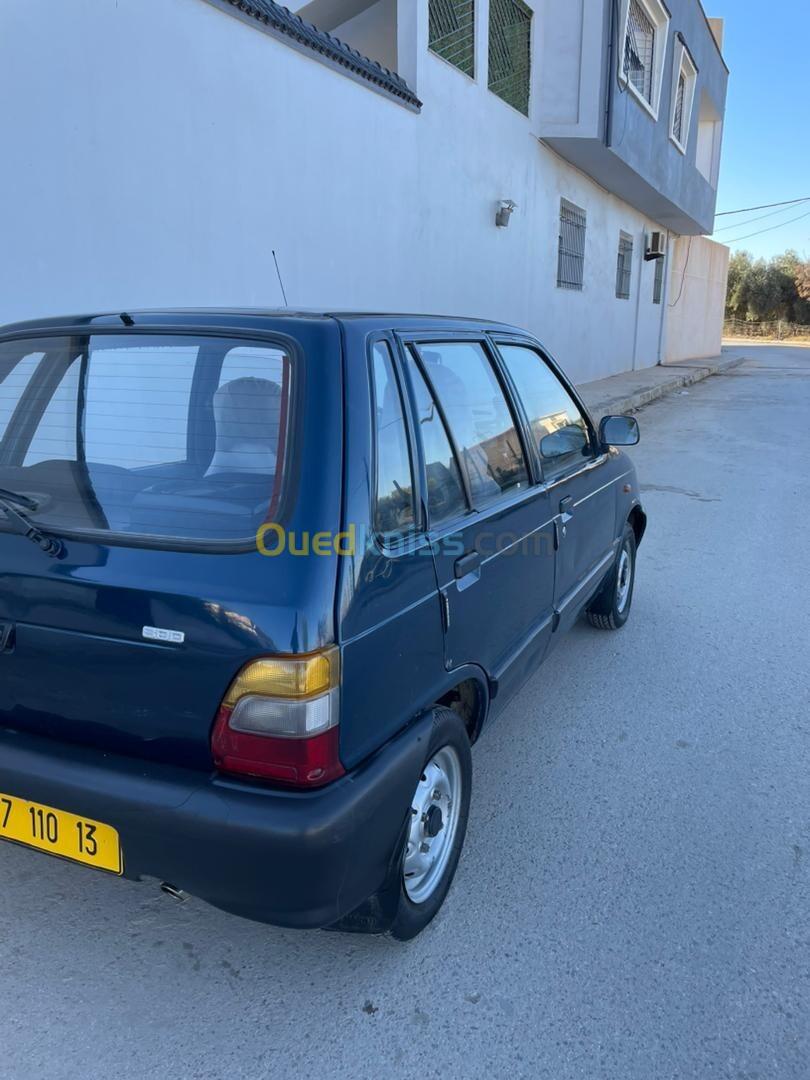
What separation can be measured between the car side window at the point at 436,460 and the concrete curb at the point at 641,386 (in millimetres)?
8220

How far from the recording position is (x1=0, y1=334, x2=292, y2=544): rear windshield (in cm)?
194

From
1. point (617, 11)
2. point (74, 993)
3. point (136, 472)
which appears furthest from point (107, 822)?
point (617, 11)

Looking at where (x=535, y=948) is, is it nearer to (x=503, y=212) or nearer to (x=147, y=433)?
(x=147, y=433)

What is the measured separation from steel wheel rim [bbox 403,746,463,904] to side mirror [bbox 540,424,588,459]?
1349 mm

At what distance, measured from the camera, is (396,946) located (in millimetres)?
2273

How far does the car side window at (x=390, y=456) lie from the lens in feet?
6.66

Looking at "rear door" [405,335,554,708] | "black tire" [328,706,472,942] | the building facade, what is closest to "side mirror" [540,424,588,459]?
"rear door" [405,335,554,708]

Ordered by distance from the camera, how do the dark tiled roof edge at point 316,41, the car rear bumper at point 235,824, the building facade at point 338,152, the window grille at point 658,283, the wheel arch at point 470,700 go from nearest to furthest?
1. the car rear bumper at point 235,824
2. the wheel arch at point 470,700
3. the building facade at point 338,152
4. the dark tiled roof edge at point 316,41
5. the window grille at point 658,283

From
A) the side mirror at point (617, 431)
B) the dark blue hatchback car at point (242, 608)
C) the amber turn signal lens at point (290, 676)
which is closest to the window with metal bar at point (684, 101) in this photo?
the side mirror at point (617, 431)

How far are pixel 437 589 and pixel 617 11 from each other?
524 inches

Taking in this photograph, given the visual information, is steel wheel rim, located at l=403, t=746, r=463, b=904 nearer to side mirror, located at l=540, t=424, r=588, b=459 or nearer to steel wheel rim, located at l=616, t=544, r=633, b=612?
side mirror, located at l=540, t=424, r=588, b=459

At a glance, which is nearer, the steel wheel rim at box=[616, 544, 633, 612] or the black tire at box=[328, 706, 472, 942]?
the black tire at box=[328, 706, 472, 942]

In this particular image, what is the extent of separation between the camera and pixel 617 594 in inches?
172

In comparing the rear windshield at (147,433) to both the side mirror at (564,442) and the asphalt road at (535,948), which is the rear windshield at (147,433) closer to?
the asphalt road at (535,948)
